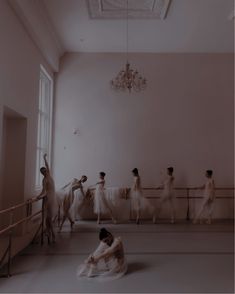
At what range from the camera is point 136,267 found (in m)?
4.29

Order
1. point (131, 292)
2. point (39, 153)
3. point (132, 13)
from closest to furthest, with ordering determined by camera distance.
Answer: point (131, 292) → point (132, 13) → point (39, 153)

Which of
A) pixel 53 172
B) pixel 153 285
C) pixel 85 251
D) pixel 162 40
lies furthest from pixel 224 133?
pixel 153 285

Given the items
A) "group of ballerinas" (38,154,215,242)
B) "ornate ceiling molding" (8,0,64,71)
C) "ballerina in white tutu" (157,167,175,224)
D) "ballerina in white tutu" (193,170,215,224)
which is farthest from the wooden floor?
"ornate ceiling molding" (8,0,64,71)

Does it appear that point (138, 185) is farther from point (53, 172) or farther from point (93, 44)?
point (93, 44)

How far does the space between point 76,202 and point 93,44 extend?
4607mm

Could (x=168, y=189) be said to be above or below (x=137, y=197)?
above

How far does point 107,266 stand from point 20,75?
418 centimetres

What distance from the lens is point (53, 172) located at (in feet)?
30.6

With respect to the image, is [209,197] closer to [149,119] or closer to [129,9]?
[149,119]

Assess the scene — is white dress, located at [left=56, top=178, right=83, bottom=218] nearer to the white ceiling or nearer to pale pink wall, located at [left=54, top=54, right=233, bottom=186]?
pale pink wall, located at [left=54, top=54, right=233, bottom=186]

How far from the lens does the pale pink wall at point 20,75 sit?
17.8ft

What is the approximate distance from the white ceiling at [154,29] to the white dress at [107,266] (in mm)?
5339

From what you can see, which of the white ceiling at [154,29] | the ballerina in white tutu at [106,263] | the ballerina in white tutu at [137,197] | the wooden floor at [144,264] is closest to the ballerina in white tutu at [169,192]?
the ballerina in white tutu at [137,197]

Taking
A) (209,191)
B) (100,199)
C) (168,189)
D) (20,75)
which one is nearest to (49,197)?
(100,199)
